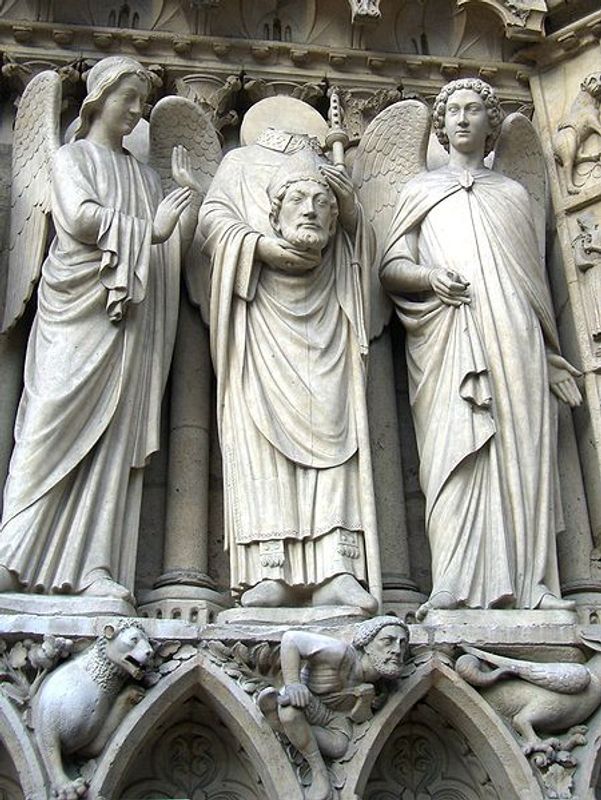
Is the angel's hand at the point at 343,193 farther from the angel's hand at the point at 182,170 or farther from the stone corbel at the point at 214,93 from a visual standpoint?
the stone corbel at the point at 214,93

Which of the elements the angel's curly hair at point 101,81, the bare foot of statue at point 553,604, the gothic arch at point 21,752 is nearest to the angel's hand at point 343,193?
the angel's curly hair at point 101,81

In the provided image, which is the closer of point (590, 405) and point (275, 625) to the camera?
point (275, 625)

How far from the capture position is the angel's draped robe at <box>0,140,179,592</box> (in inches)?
225

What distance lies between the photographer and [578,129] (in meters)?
7.43

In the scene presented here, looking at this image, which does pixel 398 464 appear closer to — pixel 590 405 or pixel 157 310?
pixel 590 405

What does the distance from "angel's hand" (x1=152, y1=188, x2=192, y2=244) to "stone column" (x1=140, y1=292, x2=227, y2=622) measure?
55cm

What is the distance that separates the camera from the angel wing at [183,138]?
711cm

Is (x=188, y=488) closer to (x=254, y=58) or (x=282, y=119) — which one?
(x=282, y=119)

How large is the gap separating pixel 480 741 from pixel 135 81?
3.78m

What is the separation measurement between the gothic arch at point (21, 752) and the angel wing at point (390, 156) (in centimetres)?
339

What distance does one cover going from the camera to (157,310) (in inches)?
255

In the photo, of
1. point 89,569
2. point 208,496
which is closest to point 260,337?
point 208,496

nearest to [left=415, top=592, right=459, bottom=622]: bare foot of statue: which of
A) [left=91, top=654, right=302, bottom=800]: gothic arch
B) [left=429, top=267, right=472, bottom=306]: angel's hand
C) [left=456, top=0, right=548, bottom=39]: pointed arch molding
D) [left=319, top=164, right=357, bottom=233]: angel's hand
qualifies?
[left=91, top=654, right=302, bottom=800]: gothic arch

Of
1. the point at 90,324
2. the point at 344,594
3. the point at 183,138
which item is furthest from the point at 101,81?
the point at 344,594
